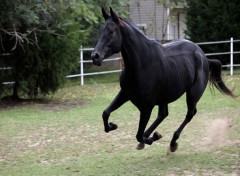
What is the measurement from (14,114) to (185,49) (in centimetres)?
647

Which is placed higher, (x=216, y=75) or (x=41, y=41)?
(x=41, y=41)

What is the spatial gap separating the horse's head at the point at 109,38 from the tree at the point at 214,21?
48.4 ft

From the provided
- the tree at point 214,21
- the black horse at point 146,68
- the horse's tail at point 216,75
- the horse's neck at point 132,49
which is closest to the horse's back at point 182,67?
the black horse at point 146,68

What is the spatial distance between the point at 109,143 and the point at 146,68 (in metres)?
2.68

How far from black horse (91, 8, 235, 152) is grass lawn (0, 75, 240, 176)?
1.72 feet

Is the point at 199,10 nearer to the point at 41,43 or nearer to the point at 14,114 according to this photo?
the point at 41,43

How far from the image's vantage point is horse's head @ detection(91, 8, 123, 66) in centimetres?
432

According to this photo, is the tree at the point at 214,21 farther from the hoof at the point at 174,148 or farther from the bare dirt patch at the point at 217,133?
the hoof at the point at 174,148

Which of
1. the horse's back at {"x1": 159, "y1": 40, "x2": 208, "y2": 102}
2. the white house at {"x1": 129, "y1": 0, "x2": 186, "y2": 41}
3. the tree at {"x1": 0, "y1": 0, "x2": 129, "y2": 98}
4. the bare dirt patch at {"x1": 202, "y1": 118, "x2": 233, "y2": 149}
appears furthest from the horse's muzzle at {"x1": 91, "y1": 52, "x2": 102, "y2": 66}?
the white house at {"x1": 129, "y1": 0, "x2": 186, "y2": 41}

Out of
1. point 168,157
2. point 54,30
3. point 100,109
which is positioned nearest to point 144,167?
point 168,157

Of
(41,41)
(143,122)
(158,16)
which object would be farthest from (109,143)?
(158,16)

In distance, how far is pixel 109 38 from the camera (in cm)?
444

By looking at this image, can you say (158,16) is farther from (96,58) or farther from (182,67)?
(96,58)

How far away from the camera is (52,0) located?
11.5 m
